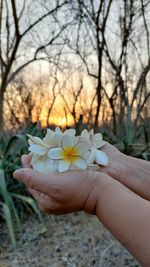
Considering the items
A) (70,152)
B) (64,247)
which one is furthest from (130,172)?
(64,247)

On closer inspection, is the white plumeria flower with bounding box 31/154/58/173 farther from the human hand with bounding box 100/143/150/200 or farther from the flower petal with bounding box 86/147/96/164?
the human hand with bounding box 100/143/150/200

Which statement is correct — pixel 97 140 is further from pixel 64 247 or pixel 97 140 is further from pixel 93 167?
pixel 64 247

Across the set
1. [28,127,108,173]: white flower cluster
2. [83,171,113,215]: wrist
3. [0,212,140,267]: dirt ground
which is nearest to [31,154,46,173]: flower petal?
[28,127,108,173]: white flower cluster

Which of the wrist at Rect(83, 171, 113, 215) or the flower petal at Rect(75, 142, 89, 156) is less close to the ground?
the flower petal at Rect(75, 142, 89, 156)

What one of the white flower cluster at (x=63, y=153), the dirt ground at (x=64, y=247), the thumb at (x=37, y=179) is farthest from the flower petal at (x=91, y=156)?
the dirt ground at (x=64, y=247)

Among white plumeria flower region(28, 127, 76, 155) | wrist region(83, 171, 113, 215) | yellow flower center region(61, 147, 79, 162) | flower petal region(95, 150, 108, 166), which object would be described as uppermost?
white plumeria flower region(28, 127, 76, 155)

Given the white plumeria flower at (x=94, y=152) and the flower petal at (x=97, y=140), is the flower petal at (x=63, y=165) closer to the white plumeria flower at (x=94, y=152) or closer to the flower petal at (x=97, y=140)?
the white plumeria flower at (x=94, y=152)
